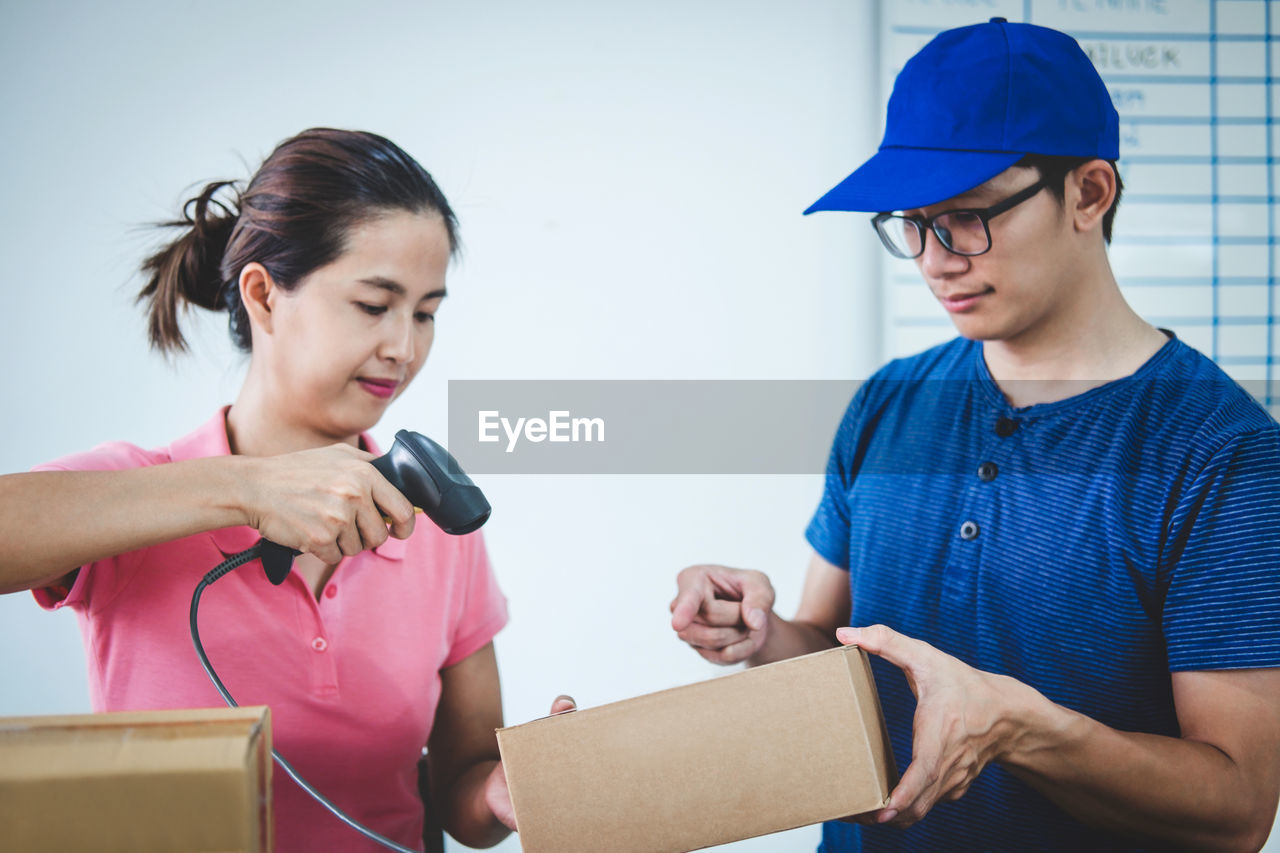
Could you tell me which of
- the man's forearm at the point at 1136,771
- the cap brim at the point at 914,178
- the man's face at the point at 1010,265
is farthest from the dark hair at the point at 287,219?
the man's forearm at the point at 1136,771

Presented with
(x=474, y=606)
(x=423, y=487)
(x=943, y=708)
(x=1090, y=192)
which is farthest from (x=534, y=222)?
(x=943, y=708)

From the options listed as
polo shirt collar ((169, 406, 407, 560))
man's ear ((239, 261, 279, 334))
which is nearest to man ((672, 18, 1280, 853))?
polo shirt collar ((169, 406, 407, 560))

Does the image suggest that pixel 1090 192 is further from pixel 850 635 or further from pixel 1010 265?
pixel 850 635

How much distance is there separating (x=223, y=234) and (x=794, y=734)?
973 millimetres

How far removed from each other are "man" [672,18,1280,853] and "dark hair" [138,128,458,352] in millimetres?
566

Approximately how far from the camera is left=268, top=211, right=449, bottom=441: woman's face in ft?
3.53

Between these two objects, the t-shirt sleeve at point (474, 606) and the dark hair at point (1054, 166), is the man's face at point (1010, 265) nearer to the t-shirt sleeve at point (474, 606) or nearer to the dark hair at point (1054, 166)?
the dark hair at point (1054, 166)

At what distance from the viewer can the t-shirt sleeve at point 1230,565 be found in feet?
2.83

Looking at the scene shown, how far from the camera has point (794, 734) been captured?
70 centimetres

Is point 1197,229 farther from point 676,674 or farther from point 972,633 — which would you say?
point 676,674

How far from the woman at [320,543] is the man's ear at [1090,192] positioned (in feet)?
2.56

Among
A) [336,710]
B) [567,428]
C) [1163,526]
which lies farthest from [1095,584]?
[567,428]

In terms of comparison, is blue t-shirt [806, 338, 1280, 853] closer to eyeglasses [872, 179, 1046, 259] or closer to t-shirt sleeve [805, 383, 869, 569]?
t-shirt sleeve [805, 383, 869, 569]

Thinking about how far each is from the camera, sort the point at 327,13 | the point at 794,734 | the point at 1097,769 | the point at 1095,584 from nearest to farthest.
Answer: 1. the point at 794,734
2. the point at 1097,769
3. the point at 1095,584
4. the point at 327,13
